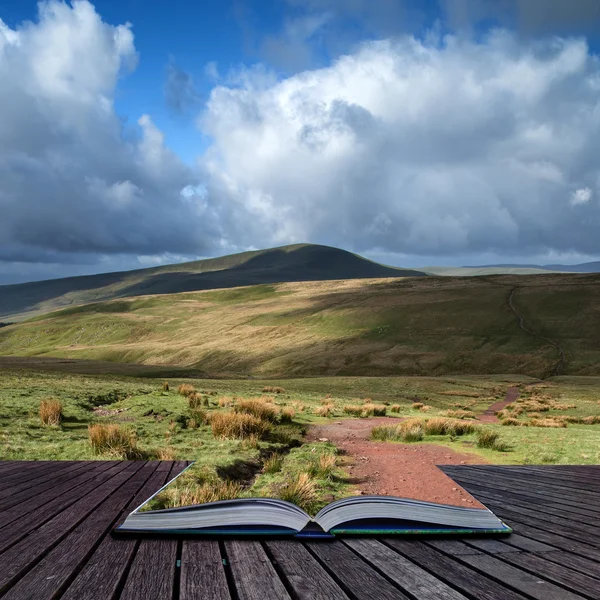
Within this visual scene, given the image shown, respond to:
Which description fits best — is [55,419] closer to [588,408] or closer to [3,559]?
[3,559]

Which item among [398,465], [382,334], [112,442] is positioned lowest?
[398,465]

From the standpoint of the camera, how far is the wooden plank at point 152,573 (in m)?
2.66

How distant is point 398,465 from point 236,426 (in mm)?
4996

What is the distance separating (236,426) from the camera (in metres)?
14.4

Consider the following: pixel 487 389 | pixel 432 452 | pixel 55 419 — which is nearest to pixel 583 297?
pixel 487 389

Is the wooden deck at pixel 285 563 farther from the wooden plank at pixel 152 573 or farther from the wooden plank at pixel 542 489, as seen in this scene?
the wooden plank at pixel 542 489

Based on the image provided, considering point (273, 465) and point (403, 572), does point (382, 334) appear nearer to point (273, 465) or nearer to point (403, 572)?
point (273, 465)

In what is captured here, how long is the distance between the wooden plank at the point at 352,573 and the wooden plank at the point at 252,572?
37 centimetres

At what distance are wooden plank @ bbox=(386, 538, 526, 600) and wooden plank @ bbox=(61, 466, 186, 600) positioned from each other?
6.26 feet

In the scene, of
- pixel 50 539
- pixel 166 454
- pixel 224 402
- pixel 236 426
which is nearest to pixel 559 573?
pixel 50 539

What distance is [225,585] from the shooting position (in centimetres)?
277

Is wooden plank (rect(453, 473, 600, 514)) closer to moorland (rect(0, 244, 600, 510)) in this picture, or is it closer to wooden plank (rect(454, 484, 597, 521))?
wooden plank (rect(454, 484, 597, 521))

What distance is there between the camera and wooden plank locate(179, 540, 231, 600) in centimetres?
265

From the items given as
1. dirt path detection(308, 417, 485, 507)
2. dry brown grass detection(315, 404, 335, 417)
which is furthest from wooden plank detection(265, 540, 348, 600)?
dry brown grass detection(315, 404, 335, 417)
